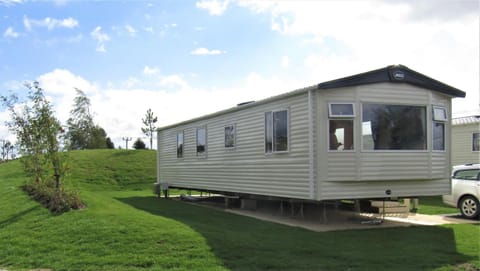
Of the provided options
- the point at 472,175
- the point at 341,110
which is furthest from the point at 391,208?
the point at 341,110

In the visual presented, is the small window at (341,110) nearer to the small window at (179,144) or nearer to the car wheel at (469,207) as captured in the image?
the car wheel at (469,207)

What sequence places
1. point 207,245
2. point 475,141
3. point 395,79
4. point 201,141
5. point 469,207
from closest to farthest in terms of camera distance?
point 207,245 < point 395,79 < point 469,207 < point 201,141 < point 475,141

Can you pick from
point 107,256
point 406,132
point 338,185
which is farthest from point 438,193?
point 107,256

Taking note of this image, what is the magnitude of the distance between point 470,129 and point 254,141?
36.9 feet

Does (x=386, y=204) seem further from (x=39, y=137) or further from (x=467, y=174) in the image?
(x=39, y=137)

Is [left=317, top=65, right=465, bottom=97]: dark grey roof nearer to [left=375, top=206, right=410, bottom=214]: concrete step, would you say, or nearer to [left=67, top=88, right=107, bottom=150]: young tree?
[left=375, top=206, right=410, bottom=214]: concrete step

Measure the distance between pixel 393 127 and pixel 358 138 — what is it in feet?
3.35

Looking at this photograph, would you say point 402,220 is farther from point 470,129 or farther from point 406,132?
point 470,129

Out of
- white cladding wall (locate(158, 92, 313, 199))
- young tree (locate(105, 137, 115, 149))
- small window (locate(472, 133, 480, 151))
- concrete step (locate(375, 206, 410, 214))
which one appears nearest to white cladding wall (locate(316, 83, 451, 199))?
white cladding wall (locate(158, 92, 313, 199))

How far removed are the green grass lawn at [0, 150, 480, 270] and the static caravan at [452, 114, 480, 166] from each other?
9.75 metres

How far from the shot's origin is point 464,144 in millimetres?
18875

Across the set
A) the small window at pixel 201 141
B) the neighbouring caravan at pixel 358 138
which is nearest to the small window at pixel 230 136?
the neighbouring caravan at pixel 358 138

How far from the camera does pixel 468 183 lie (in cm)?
1177

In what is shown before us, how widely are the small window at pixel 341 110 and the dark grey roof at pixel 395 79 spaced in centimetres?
42
